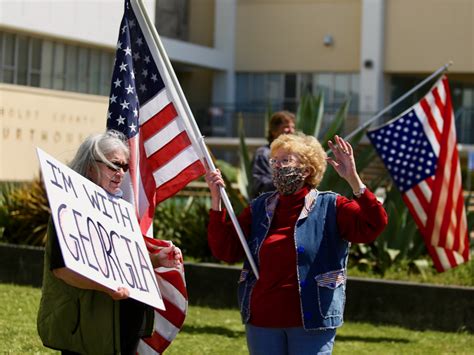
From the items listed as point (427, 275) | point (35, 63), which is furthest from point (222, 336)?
point (35, 63)

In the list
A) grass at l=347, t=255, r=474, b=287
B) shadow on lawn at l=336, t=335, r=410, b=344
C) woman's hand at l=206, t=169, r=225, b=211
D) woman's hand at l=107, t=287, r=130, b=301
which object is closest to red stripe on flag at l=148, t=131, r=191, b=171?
woman's hand at l=206, t=169, r=225, b=211

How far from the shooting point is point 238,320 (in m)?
11.8

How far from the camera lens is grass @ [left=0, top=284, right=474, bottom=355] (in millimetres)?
9586

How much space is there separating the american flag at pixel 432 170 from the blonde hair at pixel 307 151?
5356mm

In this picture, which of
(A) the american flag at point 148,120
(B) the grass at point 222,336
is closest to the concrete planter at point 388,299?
(B) the grass at point 222,336

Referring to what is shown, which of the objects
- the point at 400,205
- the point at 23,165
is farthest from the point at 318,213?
the point at 23,165

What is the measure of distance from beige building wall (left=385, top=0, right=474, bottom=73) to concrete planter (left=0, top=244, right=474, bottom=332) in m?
31.1

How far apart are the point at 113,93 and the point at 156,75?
1.09 ft

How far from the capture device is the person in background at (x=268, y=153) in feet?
33.9

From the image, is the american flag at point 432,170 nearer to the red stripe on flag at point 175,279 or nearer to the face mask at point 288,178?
the red stripe on flag at point 175,279

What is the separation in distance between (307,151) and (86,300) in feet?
4.74

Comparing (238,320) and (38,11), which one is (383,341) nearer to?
(238,320)

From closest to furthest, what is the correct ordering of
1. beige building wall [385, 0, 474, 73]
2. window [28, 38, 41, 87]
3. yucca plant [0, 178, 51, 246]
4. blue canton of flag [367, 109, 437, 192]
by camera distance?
blue canton of flag [367, 109, 437, 192] < yucca plant [0, 178, 51, 246] < window [28, 38, 41, 87] < beige building wall [385, 0, 474, 73]

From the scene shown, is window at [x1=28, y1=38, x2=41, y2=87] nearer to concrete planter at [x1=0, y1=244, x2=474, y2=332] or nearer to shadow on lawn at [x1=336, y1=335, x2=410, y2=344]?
concrete planter at [x1=0, y1=244, x2=474, y2=332]
